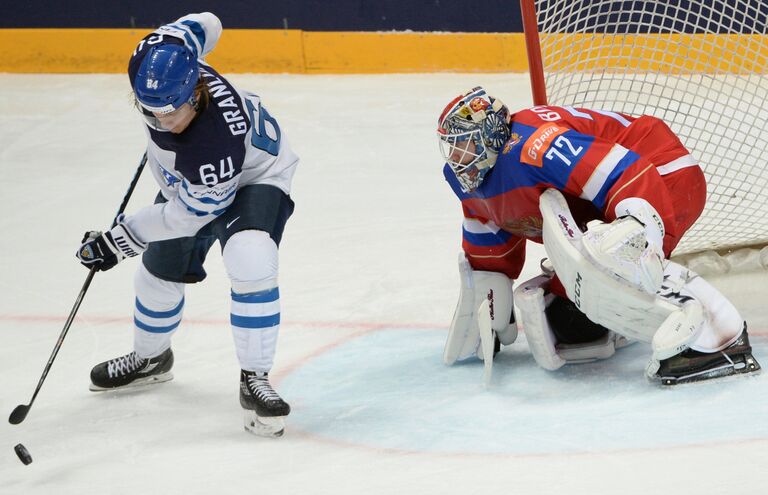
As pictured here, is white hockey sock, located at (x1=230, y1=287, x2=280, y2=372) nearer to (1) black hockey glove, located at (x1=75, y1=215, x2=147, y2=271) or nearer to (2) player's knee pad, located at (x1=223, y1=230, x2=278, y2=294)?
(2) player's knee pad, located at (x1=223, y1=230, x2=278, y2=294)

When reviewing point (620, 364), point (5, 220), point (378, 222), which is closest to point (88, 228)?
point (5, 220)

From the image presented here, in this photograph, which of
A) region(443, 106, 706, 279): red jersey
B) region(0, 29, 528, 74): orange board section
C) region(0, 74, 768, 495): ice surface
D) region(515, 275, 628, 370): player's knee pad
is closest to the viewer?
region(0, 74, 768, 495): ice surface

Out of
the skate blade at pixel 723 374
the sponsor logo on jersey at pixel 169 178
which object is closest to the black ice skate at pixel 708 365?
the skate blade at pixel 723 374

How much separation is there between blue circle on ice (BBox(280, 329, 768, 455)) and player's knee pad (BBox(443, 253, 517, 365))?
0.22 ft

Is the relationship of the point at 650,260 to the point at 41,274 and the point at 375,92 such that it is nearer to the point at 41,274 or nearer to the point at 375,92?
the point at 41,274

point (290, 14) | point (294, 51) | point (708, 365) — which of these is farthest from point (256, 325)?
point (290, 14)

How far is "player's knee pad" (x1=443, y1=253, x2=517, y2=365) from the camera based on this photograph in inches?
110

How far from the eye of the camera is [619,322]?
245cm

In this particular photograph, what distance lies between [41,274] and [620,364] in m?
2.06

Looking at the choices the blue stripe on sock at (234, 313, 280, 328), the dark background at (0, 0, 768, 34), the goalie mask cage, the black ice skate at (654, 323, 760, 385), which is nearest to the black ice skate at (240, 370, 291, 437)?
the blue stripe on sock at (234, 313, 280, 328)

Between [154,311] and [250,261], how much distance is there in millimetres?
493

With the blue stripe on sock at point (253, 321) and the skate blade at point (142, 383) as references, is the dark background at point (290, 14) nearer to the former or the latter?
the skate blade at point (142, 383)

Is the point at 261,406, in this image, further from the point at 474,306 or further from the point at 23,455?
the point at 474,306

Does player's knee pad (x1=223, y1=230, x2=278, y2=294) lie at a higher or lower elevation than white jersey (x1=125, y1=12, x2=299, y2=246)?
lower
